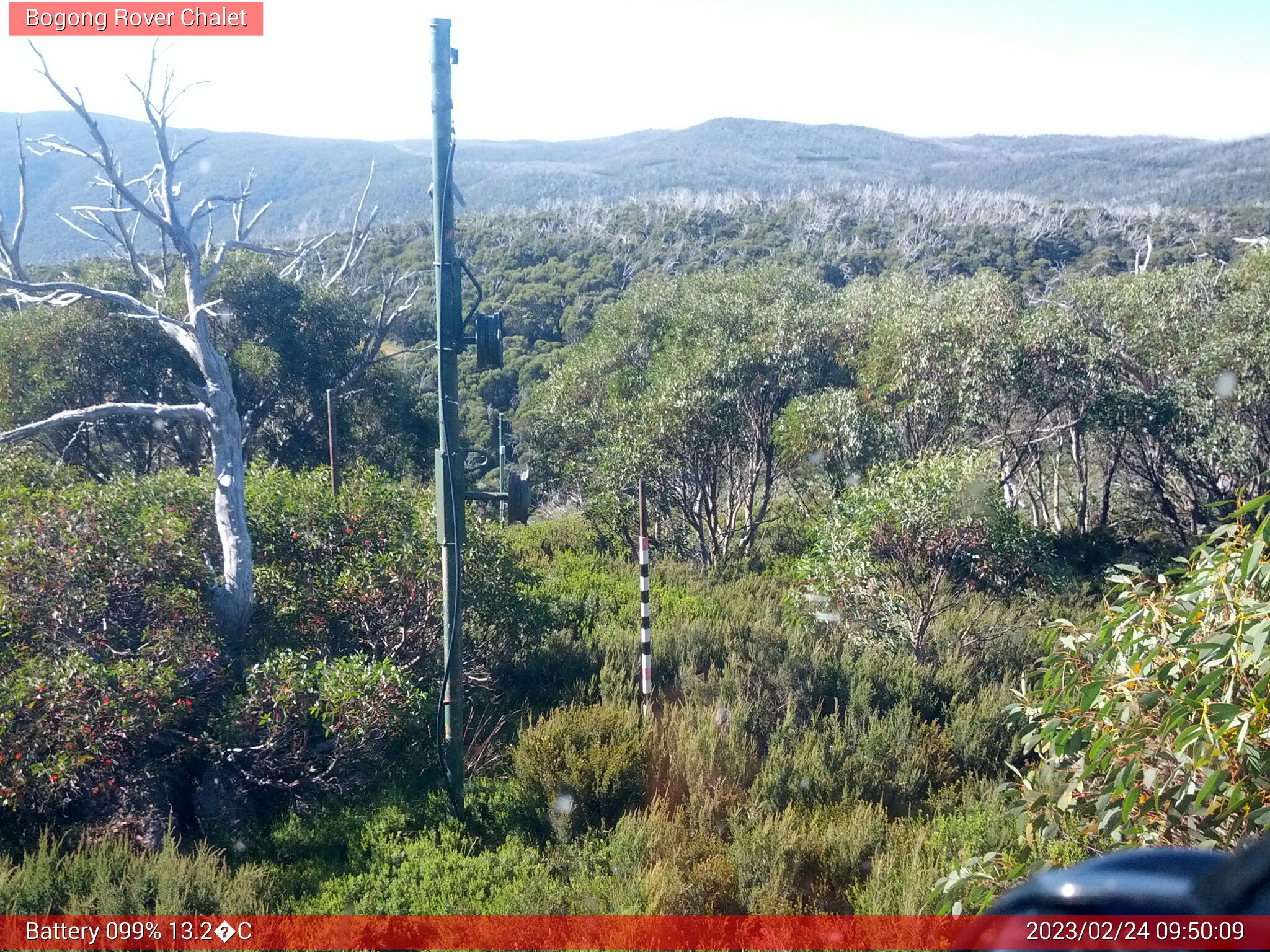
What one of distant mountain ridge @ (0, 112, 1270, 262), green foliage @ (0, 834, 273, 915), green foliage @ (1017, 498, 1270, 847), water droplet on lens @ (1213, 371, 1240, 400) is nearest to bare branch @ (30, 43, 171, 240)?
green foliage @ (0, 834, 273, 915)

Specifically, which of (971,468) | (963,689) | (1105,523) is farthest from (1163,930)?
(1105,523)

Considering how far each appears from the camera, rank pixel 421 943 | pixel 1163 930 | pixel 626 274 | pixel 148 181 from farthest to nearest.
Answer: pixel 626 274
pixel 148 181
pixel 421 943
pixel 1163 930

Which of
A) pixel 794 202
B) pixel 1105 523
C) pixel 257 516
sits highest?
pixel 794 202

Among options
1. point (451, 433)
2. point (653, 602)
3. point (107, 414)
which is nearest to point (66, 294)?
point (107, 414)

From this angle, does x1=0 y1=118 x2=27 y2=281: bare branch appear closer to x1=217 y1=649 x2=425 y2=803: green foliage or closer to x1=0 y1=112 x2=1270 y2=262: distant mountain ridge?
x1=217 y1=649 x2=425 y2=803: green foliage

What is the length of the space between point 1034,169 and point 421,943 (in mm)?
96836

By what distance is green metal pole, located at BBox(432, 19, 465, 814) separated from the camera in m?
5.70

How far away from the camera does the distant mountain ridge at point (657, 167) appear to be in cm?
6656

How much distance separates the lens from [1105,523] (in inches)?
609

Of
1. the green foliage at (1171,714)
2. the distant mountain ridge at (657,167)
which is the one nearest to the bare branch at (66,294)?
the green foliage at (1171,714)

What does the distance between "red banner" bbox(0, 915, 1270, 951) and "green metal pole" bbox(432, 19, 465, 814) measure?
4.35 ft

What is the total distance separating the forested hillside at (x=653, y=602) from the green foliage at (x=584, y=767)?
Result: 0.03 metres

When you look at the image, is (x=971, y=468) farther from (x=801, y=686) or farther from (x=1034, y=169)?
(x=1034, y=169)

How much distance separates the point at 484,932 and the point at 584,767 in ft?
5.00
